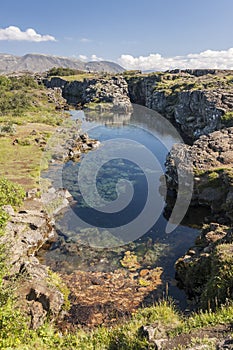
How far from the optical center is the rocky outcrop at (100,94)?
104 meters

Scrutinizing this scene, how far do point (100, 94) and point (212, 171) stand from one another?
86365 millimetres

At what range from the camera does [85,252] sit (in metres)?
22.3

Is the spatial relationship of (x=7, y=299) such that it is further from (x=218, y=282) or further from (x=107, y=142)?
(x=107, y=142)

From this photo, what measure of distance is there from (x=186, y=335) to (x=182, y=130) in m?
58.9

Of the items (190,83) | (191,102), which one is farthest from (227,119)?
(190,83)

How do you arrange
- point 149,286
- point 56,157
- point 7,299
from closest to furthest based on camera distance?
point 7,299 → point 149,286 → point 56,157

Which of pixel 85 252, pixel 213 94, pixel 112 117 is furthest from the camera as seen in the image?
pixel 112 117

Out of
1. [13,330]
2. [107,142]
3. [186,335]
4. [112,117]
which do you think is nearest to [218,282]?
[186,335]

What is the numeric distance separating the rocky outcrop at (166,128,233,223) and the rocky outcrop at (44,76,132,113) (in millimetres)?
66807

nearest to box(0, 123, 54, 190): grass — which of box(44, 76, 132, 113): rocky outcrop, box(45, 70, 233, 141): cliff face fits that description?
box(45, 70, 233, 141): cliff face

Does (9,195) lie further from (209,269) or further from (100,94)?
(100,94)

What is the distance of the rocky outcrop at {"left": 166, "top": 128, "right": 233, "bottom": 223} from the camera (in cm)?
2631

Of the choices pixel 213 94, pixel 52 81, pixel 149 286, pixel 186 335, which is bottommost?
pixel 149 286

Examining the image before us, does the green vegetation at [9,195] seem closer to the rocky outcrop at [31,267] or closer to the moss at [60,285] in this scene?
the rocky outcrop at [31,267]
